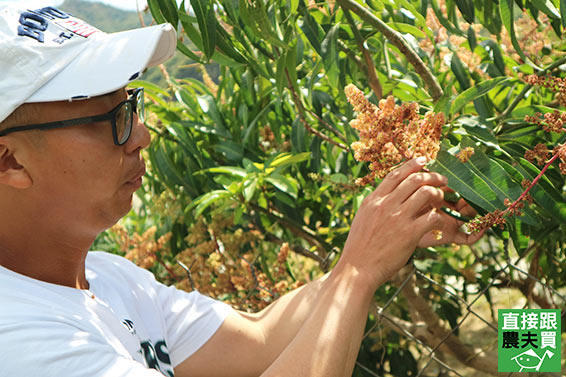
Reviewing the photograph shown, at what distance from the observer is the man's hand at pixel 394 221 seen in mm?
1114

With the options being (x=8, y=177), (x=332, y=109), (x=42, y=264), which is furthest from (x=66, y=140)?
(x=332, y=109)

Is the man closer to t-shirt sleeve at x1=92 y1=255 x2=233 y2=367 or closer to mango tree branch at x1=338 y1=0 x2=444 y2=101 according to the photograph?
t-shirt sleeve at x1=92 y1=255 x2=233 y2=367

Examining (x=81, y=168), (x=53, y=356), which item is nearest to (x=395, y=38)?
(x=81, y=168)

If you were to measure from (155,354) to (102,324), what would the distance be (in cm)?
19

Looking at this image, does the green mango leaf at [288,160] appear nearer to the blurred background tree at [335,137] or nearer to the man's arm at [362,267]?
the blurred background tree at [335,137]

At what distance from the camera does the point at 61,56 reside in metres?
1.20

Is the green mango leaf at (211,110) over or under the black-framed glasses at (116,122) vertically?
under

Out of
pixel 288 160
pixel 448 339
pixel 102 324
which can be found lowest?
pixel 448 339

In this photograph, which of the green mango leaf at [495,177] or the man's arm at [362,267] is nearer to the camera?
the man's arm at [362,267]

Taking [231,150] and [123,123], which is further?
[231,150]

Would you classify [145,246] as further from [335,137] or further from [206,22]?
[206,22]

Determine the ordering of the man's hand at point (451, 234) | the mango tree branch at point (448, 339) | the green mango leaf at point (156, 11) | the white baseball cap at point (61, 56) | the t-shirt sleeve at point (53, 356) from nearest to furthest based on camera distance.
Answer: the t-shirt sleeve at point (53, 356), the white baseball cap at point (61, 56), the man's hand at point (451, 234), the green mango leaf at point (156, 11), the mango tree branch at point (448, 339)

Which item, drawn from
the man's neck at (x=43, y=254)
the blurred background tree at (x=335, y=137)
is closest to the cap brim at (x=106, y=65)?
the blurred background tree at (x=335, y=137)

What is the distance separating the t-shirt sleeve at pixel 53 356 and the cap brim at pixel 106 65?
1.31ft
